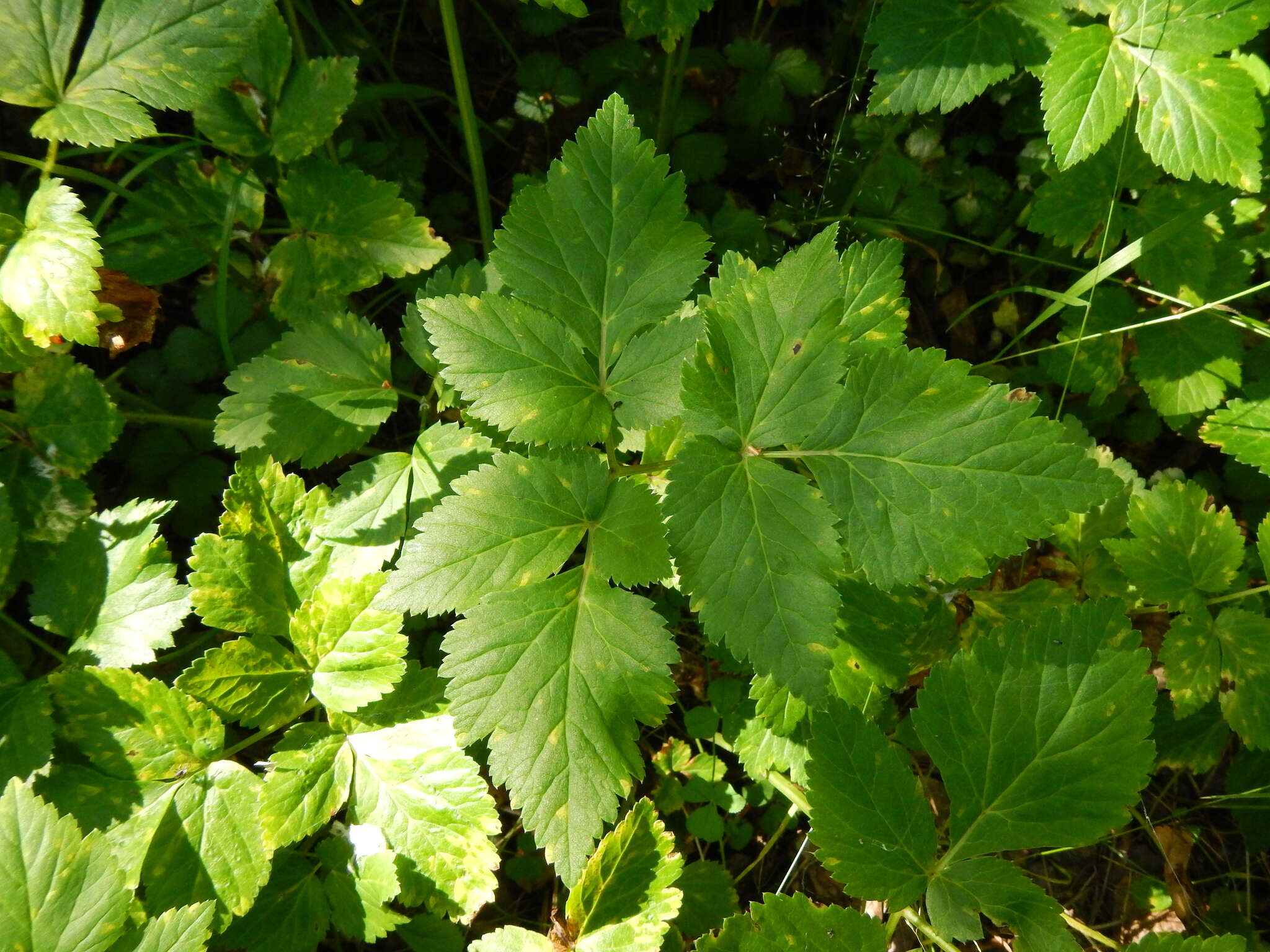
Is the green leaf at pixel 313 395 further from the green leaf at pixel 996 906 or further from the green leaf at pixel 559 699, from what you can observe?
the green leaf at pixel 996 906

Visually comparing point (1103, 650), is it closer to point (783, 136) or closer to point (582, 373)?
point (582, 373)

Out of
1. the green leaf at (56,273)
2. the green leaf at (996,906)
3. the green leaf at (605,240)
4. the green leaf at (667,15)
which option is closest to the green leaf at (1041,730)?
the green leaf at (996,906)

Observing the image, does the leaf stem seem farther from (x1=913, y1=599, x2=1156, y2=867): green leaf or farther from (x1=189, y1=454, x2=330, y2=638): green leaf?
(x1=913, y1=599, x2=1156, y2=867): green leaf

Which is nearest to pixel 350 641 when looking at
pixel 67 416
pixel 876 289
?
pixel 67 416

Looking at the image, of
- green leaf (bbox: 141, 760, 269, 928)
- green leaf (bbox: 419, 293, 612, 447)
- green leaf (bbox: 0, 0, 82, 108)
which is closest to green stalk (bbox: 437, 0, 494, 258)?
green leaf (bbox: 419, 293, 612, 447)

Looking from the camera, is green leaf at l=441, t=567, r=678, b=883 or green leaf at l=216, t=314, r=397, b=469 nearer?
green leaf at l=441, t=567, r=678, b=883

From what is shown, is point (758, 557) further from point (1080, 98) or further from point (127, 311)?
point (127, 311)
